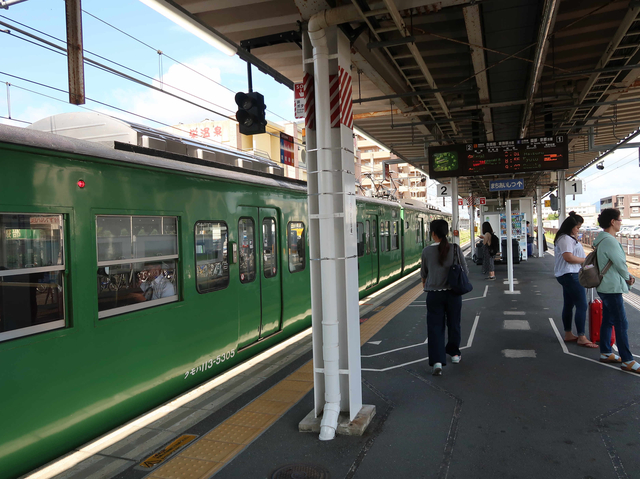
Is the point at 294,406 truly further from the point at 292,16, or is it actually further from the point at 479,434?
the point at 292,16

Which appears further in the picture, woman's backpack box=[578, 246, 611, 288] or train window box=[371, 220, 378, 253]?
train window box=[371, 220, 378, 253]

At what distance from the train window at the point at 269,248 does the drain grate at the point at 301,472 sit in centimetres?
347

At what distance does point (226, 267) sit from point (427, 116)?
679 cm

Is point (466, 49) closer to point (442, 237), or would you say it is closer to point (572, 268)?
point (442, 237)

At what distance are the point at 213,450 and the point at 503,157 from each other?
8543 millimetres

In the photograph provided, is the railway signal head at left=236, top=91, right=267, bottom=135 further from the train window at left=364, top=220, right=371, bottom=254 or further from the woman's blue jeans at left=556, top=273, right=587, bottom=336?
the train window at left=364, top=220, right=371, bottom=254

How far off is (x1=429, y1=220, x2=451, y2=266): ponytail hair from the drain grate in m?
2.78

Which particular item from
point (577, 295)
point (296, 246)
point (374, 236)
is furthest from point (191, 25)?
point (374, 236)

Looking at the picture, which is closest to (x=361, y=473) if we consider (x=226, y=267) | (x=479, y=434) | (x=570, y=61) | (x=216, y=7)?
(x=479, y=434)

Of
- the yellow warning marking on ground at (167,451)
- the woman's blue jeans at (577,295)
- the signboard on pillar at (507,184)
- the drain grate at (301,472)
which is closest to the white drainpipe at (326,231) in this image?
the drain grate at (301,472)

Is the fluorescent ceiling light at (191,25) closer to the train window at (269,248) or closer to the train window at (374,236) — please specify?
the train window at (269,248)

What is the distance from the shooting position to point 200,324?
17.3 ft

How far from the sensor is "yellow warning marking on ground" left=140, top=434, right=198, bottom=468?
365 centimetres

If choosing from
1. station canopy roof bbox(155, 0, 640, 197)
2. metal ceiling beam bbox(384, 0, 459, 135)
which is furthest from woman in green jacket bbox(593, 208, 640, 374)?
metal ceiling beam bbox(384, 0, 459, 135)
